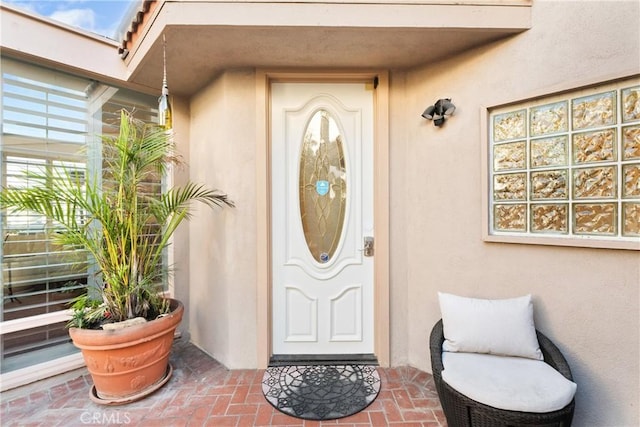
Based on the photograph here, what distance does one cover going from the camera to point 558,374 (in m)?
1.58

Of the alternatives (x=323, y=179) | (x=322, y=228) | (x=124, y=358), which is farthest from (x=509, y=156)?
(x=124, y=358)

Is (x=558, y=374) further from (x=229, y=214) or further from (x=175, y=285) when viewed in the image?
(x=175, y=285)

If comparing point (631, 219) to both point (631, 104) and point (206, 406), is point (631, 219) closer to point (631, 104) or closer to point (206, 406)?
point (631, 104)

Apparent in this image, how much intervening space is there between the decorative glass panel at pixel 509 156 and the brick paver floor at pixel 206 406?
1885 mm

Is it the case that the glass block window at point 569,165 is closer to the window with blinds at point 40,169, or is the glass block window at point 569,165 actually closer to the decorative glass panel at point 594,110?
the decorative glass panel at point 594,110

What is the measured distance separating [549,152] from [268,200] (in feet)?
7.32

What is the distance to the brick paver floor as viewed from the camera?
1860 millimetres

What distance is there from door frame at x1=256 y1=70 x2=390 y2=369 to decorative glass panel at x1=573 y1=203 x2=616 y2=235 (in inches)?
51.5

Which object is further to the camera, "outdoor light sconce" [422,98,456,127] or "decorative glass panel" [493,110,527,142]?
"outdoor light sconce" [422,98,456,127]

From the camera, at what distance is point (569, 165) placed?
72.0 inches

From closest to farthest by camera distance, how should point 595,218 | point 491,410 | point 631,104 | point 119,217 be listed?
point 491,410 < point 631,104 < point 595,218 < point 119,217

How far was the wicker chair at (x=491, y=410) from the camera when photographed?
139 centimetres

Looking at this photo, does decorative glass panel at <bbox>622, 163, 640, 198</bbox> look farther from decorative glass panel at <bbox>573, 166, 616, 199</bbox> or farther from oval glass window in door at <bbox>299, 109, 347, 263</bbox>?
oval glass window in door at <bbox>299, 109, 347, 263</bbox>

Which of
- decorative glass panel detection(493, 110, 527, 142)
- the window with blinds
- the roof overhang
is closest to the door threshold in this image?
the window with blinds
